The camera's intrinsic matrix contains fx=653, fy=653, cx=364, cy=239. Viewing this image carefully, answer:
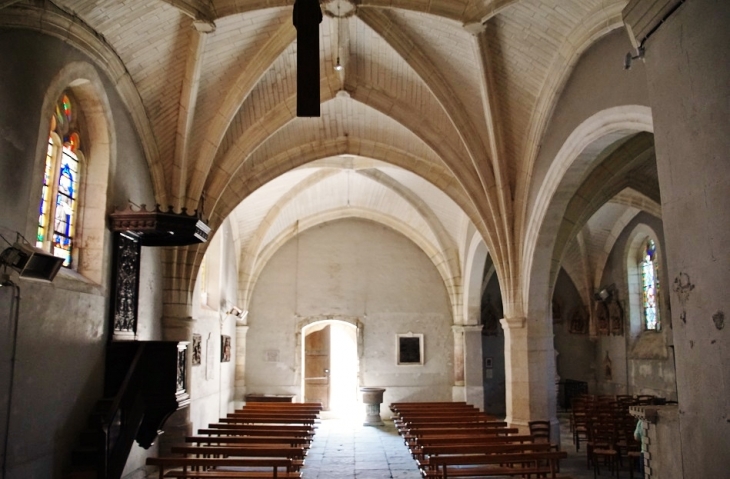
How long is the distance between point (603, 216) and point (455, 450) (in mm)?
11172

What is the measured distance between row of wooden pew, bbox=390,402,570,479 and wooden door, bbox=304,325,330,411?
19.9 feet

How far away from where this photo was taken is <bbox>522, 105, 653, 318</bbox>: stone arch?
7.15 meters

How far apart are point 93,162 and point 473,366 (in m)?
12.0

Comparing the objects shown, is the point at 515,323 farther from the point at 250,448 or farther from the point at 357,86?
the point at 250,448

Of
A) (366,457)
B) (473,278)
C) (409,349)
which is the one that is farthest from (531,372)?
(409,349)

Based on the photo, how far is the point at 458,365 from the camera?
59.4ft

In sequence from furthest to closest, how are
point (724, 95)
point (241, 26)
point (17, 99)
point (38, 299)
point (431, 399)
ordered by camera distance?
1. point (431, 399)
2. point (241, 26)
3. point (38, 299)
4. point (17, 99)
5. point (724, 95)

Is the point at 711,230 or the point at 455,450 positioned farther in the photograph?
the point at 455,450

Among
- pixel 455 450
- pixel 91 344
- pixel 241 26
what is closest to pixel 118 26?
pixel 241 26

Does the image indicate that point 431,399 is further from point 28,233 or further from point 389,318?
point 28,233

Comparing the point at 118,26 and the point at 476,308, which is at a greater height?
the point at 118,26

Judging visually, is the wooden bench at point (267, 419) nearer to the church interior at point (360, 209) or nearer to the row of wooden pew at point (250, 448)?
the row of wooden pew at point (250, 448)

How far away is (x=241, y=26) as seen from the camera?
29.5 feet

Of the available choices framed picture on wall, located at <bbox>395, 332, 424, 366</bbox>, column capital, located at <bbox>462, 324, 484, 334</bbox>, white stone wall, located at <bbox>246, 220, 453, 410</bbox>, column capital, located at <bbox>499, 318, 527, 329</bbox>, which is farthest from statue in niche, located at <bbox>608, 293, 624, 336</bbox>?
column capital, located at <bbox>499, 318, 527, 329</bbox>
